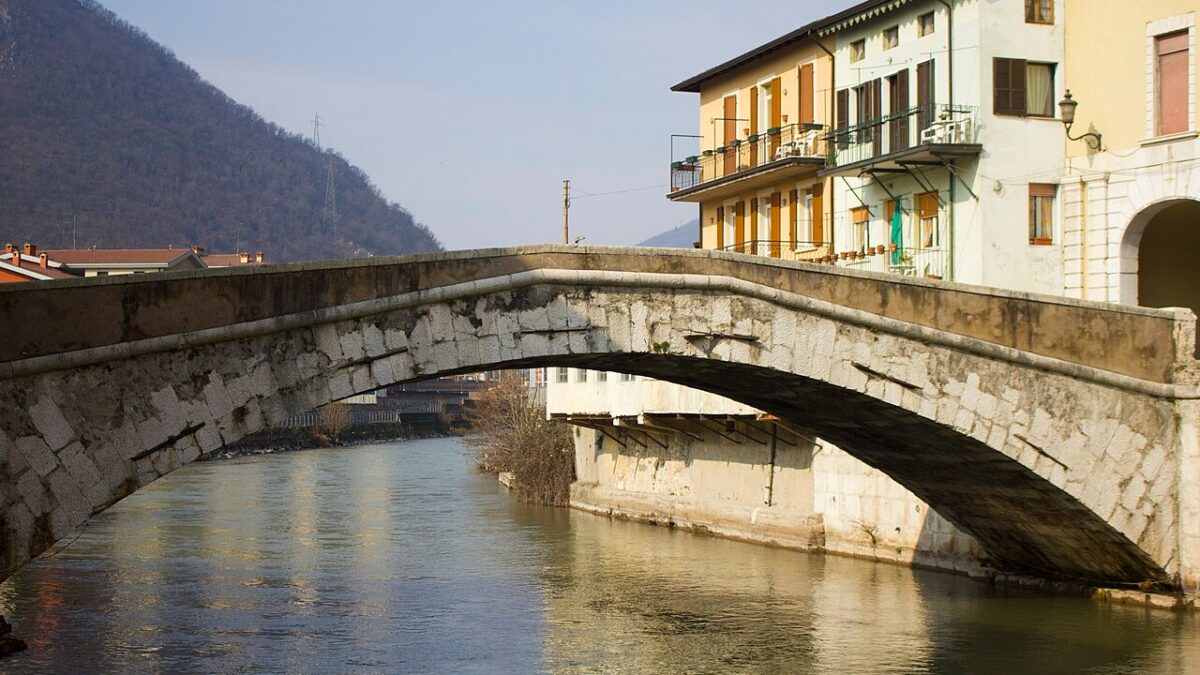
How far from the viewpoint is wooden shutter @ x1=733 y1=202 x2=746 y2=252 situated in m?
34.1

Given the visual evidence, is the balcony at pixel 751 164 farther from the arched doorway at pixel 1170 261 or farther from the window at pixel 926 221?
the arched doorway at pixel 1170 261

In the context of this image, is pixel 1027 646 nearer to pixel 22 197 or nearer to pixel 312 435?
pixel 312 435

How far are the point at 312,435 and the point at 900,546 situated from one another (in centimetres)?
5253

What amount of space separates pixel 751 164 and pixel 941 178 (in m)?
6.60

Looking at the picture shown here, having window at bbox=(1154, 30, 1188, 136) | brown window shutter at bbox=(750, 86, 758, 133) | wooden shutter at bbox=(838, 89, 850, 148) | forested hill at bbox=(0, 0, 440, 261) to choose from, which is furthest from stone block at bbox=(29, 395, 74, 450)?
forested hill at bbox=(0, 0, 440, 261)

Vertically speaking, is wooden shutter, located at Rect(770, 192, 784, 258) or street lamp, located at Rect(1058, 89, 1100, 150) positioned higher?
street lamp, located at Rect(1058, 89, 1100, 150)

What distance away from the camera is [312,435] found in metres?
74.6

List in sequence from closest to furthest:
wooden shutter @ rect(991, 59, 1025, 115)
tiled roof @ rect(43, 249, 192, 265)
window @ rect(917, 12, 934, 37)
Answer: wooden shutter @ rect(991, 59, 1025, 115) → window @ rect(917, 12, 934, 37) → tiled roof @ rect(43, 249, 192, 265)

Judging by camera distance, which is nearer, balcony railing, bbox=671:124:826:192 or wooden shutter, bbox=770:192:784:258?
balcony railing, bbox=671:124:826:192

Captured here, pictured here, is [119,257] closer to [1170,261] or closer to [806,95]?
[806,95]

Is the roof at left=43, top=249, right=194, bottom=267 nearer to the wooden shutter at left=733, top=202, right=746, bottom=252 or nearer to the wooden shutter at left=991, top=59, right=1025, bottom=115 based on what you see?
the wooden shutter at left=733, top=202, right=746, bottom=252

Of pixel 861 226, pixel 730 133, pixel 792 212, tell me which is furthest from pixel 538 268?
pixel 730 133

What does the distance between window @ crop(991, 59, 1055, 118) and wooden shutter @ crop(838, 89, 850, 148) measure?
12.4 ft

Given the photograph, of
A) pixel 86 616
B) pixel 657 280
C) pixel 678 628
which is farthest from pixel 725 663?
pixel 86 616
